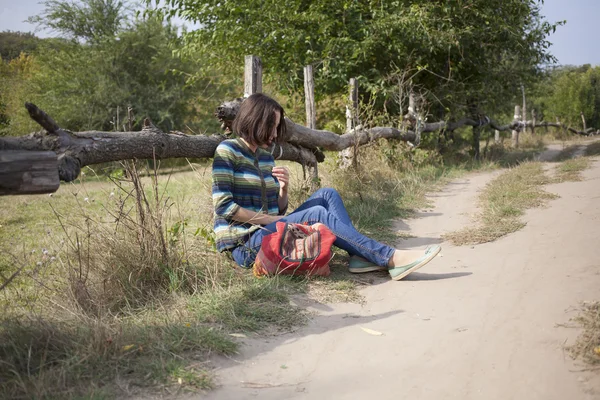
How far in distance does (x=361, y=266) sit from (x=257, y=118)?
1.37 m

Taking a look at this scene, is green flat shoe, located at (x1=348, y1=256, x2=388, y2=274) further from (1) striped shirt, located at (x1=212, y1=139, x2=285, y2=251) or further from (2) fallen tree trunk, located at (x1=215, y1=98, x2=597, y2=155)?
(2) fallen tree trunk, located at (x1=215, y1=98, x2=597, y2=155)

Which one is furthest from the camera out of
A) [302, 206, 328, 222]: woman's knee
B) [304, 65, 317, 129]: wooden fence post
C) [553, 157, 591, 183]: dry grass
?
[553, 157, 591, 183]: dry grass

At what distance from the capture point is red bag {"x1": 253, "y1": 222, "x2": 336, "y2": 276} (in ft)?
11.1

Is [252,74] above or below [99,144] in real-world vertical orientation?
above

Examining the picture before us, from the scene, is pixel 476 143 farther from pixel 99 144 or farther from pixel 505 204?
pixel 99 144

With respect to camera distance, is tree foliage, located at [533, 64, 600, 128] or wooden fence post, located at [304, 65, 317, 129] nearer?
wooden fence post, located at [304, 65, 317, 129]

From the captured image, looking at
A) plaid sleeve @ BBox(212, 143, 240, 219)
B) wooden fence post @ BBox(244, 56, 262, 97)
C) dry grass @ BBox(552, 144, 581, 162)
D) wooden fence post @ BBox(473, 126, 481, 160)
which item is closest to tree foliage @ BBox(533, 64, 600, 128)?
dry grass @ BBox(552, 144, 581, 162)

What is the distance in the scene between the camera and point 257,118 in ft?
11.6

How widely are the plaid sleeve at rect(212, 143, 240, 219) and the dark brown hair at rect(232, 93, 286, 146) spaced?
0.24m

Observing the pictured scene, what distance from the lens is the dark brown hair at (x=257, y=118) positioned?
3559mm

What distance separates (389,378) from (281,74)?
9387 mm

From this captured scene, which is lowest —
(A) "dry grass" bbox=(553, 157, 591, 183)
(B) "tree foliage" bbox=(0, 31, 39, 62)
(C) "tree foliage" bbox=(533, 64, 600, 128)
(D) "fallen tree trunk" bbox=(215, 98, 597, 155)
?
(A) "dry grass" bbox=(553, 157, 591, 183)

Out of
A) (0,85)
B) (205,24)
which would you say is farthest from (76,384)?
(0,85)

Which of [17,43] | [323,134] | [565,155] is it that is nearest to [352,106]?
[323,134]
